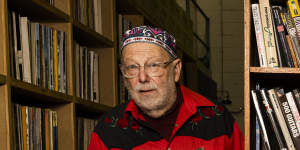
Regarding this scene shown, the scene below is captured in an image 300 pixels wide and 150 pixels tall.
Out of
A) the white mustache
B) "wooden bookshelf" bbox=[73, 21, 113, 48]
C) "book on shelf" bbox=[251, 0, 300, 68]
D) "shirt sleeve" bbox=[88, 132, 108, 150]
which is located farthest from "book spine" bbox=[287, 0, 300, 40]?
"wooden bookshelf" bbox=[73, 21, 113, 48]

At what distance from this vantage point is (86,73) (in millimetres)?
2885

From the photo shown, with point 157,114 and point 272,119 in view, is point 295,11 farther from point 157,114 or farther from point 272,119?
point 157,114

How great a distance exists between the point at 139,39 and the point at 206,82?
5.25 m

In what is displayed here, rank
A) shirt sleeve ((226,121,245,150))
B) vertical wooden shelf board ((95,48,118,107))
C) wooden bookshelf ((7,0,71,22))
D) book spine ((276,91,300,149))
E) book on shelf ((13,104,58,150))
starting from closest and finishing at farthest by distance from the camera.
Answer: book spine ((276,91,300,149)) → shirt sleeve ((226,121,245,150)) → book on shelf ((13,104,58,150)) → wooden bookshelf ((7,0,71,22)) → vertical wooden shelf board ((95,48,118,107))

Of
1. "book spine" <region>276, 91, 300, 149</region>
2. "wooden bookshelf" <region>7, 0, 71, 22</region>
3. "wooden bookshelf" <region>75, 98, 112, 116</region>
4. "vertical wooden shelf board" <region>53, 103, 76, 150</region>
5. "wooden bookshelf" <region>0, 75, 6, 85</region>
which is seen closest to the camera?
"book spine" <region>276, 91, 300, 149</region>

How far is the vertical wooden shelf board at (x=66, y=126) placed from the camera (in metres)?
2.50

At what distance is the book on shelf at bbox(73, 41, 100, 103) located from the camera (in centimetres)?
276

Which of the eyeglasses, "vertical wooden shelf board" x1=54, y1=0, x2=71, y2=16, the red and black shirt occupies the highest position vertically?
"vertical wooden shelf board" x1=54, y1=0, x2=71, y2=16

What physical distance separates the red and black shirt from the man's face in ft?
0.27

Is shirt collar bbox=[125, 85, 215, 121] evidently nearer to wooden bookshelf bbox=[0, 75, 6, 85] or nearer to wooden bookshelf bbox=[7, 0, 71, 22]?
wooden bookshelf bbox=[0, 75, 6, 85]

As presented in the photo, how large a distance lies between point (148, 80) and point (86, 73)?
A: 99 cm

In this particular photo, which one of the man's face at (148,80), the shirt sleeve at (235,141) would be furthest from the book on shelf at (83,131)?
the shirt sleeve at (235,141)

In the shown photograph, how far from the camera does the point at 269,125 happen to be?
5.82ft

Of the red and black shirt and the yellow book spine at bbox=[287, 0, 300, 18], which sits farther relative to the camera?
the red and black shirt
